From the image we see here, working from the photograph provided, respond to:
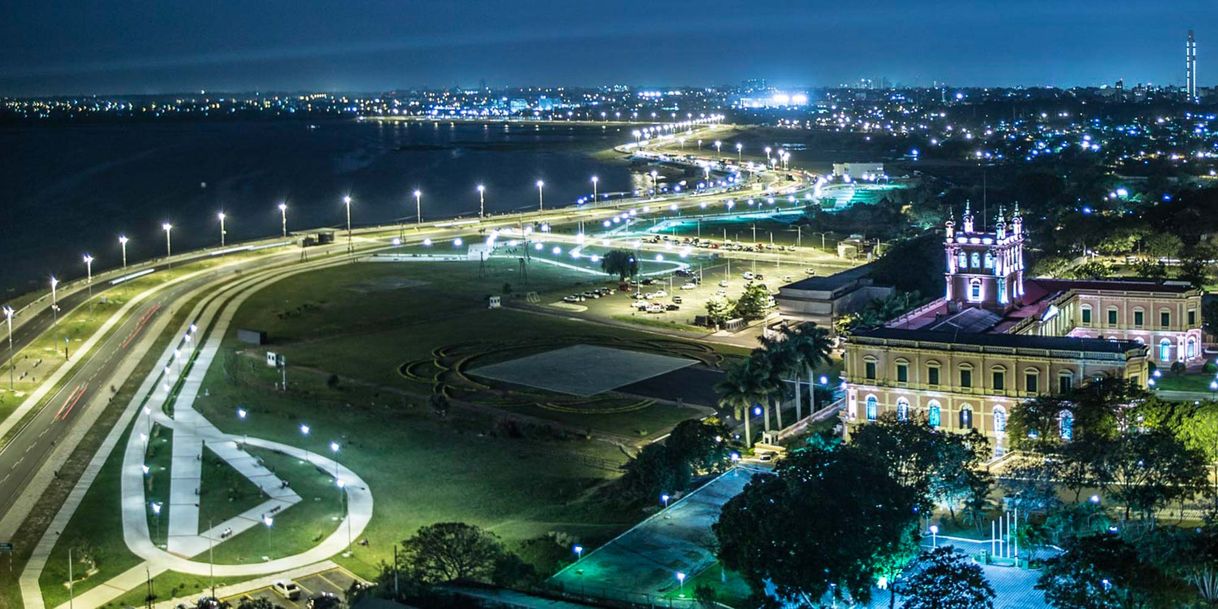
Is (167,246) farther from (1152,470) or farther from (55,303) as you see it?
(1152,470)

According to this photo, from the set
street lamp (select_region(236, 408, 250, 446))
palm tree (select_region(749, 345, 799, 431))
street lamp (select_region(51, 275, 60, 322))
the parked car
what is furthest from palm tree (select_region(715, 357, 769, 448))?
street lamp (select_region(51, 275, 60, 322))

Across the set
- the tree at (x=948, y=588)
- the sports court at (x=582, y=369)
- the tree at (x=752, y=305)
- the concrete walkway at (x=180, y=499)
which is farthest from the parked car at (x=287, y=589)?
the tree at (x=752, y=305)

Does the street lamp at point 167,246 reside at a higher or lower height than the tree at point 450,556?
higher

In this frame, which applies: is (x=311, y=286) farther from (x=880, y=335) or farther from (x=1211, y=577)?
(x=1211, y=577)

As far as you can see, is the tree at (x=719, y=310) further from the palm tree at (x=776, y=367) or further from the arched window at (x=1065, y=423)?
the arched window at (x=1065, y=423)

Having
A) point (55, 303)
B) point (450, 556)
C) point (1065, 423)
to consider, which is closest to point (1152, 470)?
point (1065, 423)

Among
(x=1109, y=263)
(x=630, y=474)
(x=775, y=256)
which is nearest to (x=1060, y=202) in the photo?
(x=775, y=256)
